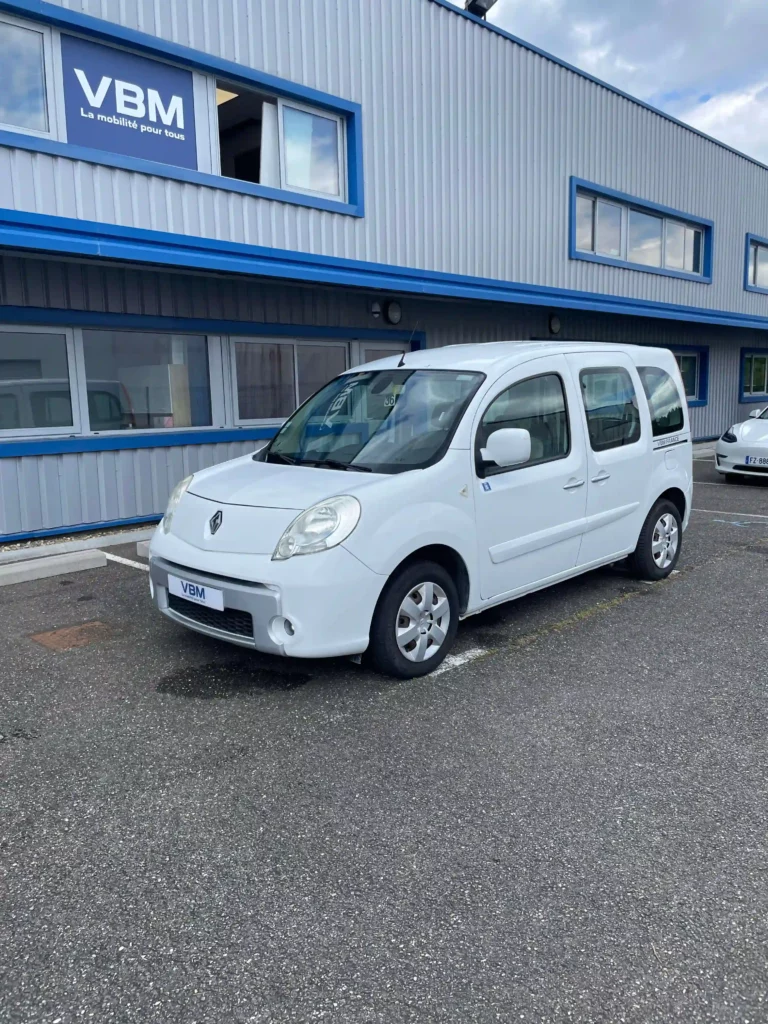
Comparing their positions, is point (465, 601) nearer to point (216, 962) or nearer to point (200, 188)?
point (216, 962)

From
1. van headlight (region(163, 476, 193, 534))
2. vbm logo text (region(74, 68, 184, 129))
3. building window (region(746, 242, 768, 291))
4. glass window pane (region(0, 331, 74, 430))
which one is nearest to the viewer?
van headlight (region(163, 476, 193, 534))

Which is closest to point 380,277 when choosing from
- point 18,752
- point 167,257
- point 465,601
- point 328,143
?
point 328,143

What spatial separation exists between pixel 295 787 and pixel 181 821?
1.59 feet

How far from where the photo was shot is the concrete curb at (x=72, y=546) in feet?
23.6

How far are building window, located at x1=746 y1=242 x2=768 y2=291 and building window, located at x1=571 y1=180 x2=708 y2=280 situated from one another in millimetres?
2741

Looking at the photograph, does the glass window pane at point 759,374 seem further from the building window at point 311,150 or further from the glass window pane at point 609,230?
the building window at point 311,150

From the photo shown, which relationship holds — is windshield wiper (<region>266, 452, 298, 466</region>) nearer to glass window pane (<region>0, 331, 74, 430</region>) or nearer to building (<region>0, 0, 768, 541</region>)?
building (<region>0, 0, 768, 541</region>)

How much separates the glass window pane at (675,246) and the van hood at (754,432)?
17.1ft

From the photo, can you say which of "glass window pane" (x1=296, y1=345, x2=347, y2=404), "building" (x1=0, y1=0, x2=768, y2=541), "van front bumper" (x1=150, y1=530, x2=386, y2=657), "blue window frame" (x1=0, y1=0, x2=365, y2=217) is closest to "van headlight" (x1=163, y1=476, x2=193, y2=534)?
"van front bumper" (x1=150, y1=530, x2=386, y2=657)

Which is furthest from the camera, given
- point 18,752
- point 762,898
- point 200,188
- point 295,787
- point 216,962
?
point 200,188

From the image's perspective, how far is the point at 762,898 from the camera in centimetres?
255

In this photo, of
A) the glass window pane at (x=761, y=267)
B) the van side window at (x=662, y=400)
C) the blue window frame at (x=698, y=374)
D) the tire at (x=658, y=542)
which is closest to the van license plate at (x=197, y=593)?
the tire at (x=658, y=542)

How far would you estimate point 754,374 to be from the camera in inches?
811

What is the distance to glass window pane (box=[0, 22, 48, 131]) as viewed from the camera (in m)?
6.93
